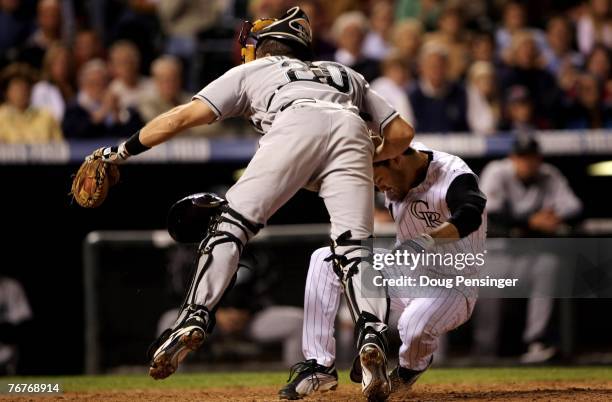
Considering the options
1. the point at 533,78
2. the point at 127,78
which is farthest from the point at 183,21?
the point at 533,78

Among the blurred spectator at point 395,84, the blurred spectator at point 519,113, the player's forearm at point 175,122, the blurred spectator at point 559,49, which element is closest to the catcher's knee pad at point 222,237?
the player's forearm at point 175,122

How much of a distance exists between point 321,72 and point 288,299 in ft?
13.2

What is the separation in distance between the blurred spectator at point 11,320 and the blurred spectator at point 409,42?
4.20 metres

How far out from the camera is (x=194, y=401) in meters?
5.62

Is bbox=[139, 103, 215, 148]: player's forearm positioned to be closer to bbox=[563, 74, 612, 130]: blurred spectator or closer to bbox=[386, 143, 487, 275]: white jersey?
bbox=[386, 143, 487, 275]: white jersey

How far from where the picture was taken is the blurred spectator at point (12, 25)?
35.6 feet

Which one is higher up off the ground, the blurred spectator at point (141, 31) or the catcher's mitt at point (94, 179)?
the blurred spectator at point (141, 31)

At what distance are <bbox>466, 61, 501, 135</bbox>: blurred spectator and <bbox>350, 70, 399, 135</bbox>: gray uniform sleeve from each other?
4.63m

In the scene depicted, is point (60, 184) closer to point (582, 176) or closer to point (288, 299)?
point (288, 299)

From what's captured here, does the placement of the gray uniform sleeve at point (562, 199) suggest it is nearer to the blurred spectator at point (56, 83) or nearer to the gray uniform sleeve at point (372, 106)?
the gray uniform sleeve at point (372, 106)

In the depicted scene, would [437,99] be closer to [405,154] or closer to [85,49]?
[85,49]

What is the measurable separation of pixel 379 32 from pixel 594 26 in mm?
2272

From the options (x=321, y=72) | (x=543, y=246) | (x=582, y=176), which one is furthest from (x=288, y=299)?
(x=321, y=72)

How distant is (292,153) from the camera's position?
15.8 ft
